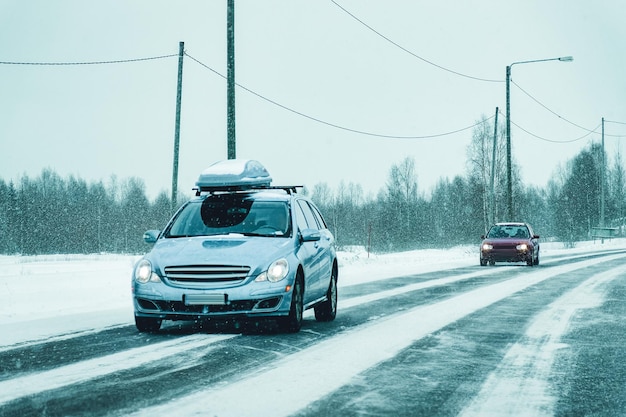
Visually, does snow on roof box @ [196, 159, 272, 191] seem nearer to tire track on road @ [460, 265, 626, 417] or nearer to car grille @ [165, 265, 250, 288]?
car grille @ [165, 265, 250, 288]

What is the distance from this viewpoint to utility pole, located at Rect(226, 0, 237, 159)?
1934 cm

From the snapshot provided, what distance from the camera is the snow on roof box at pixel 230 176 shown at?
419 inches

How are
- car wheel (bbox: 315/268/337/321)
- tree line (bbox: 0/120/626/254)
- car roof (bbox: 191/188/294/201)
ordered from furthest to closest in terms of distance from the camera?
tree line (bbox: 0/120/626/254), car wheel (bbox: 315/268/337/321), car roof (bbox: 191/188/294/201)

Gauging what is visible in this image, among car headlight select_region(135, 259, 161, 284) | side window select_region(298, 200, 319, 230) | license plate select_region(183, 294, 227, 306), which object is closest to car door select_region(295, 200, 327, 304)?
side window select_region(298, 200, 319, 230)

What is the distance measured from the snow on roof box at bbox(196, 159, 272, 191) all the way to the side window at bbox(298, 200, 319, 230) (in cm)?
65

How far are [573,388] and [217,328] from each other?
490 cm

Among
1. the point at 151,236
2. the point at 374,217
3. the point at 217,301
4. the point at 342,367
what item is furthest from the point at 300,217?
the point at 374,217

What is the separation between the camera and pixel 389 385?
598 centimetres

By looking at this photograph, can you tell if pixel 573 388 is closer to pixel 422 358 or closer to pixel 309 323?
pixel 422 358

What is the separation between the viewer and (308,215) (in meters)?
11.3

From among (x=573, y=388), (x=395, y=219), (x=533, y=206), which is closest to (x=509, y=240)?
(x=573, y=388)

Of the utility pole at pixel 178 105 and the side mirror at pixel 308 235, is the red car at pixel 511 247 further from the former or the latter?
the side mirror at pixel 308 235

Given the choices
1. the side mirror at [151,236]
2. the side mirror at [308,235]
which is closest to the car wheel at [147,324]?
the side mirror at [151,236]

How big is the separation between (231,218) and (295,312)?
67.4 inches
